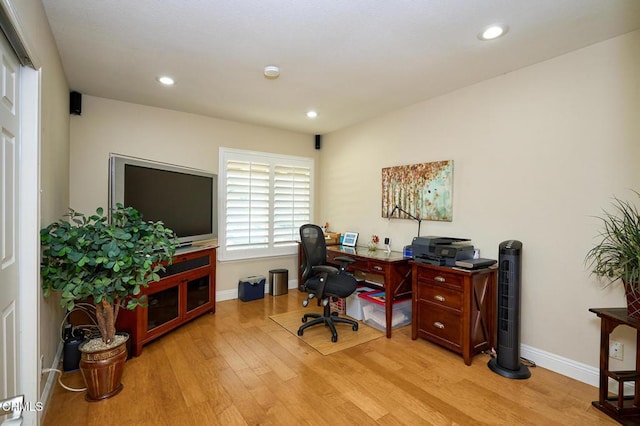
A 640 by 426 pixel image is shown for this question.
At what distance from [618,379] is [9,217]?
11.3 ft

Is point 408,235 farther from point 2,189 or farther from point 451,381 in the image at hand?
point 2,189

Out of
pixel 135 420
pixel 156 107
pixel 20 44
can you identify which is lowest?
pixel 135 420

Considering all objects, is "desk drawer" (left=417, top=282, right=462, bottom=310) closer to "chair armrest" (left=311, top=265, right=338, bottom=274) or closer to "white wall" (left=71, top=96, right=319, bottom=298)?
"chair armrest" (left=311, top=265, right=338, bottom=274)

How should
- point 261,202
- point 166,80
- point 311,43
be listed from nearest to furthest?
point 311,43
point 166,80
point 261,202

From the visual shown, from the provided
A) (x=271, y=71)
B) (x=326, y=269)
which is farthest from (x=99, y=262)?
(x=271, y=71)

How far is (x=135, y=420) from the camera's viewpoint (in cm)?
189

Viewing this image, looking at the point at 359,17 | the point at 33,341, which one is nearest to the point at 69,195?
the point at 33,341

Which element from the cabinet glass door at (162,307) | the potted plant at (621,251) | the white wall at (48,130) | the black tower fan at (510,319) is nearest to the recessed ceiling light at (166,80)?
the white wall at (48,130)

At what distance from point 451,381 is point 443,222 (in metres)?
1.54

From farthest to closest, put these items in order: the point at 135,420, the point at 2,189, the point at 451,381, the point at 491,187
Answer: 1. the point at 491,187
2. the point at 451,381
3. the point at 135,420
4. the point at 2,189

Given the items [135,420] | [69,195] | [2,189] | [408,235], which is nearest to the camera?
[2,189]

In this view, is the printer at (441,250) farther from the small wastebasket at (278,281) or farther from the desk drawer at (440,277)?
the small wastebasket at (278,281)

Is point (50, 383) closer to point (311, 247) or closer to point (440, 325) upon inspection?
point (311, 247)

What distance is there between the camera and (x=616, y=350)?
221 centimetres
